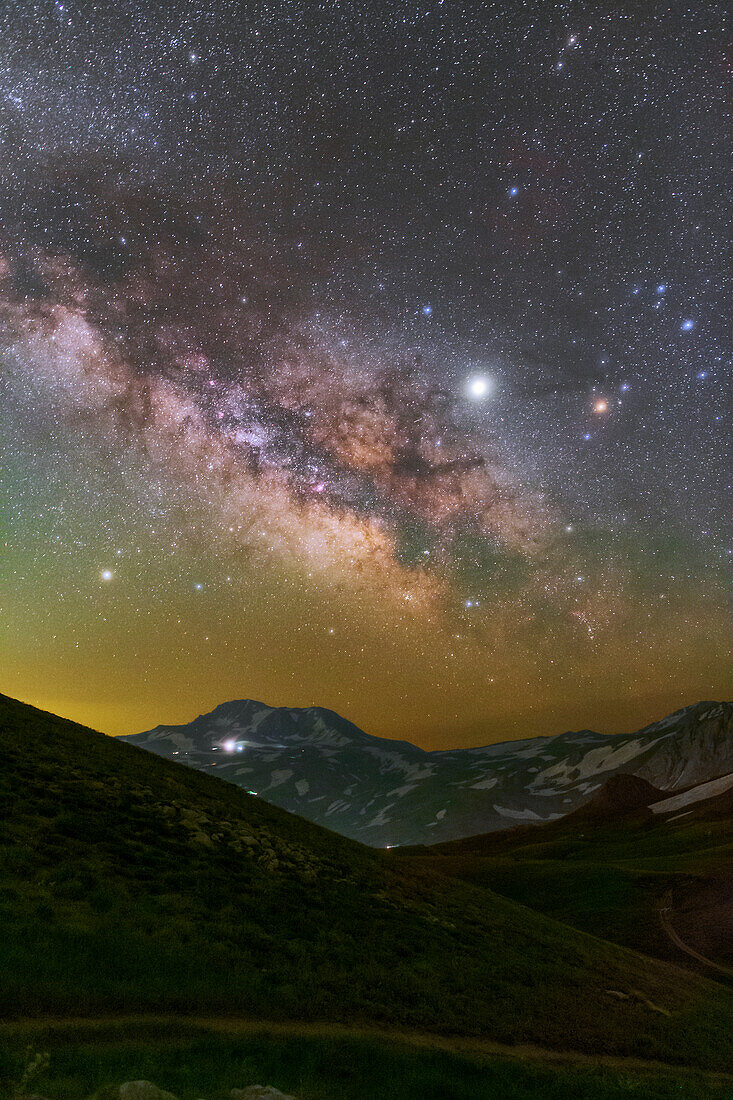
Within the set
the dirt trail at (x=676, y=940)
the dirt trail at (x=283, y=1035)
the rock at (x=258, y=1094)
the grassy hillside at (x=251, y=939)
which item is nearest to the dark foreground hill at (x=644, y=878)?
the dirt trail at (x=676, y=940)

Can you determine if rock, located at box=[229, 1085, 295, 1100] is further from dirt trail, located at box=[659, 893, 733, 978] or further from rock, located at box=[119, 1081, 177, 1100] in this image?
dirt trail, located at box=[659, 893, 733, 978]

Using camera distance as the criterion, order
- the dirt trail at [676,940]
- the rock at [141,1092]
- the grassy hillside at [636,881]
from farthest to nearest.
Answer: the grassy hillside at [636,881], the dirt trail at [676,940], the rock at [141,1092]

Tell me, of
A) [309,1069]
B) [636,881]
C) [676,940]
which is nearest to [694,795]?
[636,881]

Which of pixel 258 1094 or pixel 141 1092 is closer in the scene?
pixel 141 1092

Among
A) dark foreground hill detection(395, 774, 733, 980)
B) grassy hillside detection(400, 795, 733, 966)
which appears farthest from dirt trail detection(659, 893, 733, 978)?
grassy hillside detection(400, 795, 733, 966)

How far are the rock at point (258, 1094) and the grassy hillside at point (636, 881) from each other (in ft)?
118

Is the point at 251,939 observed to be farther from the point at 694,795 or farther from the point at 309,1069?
the point at 694,795

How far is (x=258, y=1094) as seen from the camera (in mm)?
11359

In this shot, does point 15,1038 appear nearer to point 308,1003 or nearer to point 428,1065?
point 308,1003

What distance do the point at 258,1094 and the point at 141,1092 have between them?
2.60 metres

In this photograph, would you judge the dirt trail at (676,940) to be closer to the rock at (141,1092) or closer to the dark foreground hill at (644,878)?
the dark foreground hill at (644,878)

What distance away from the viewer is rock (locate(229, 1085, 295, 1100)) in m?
11.2

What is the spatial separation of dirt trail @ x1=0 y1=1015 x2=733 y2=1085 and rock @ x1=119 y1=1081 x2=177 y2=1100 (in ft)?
10.2

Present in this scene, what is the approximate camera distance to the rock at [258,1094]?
36.9 ft
